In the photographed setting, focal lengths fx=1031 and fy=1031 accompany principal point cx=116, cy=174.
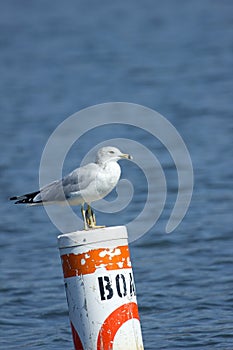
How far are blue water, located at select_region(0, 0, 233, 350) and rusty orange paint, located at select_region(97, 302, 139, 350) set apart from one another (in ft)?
5.68

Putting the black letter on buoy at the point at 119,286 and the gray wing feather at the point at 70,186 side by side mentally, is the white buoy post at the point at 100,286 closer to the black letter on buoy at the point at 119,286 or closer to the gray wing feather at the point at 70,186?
the black letter on buoy at the point at 119,286

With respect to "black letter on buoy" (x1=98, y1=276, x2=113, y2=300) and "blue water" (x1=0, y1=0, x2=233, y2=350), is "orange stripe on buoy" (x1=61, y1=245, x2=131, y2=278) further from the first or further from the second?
"blue water" (x1=0, y1=0, x2=233, y2=350)

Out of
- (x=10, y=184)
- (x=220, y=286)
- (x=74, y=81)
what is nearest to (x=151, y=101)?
(x=74, y=81)

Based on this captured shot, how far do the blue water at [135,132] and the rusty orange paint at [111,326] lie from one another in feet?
5.68

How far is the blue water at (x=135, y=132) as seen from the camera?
26.6 ft

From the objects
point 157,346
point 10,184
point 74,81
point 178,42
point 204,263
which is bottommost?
point 157,346

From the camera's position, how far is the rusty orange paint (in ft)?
17.9

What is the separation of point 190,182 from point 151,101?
7586mm

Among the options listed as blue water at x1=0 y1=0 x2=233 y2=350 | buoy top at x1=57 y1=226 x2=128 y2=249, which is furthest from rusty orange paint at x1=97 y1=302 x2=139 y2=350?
blue water at x1=0 y1=0 x2=233 y2=350

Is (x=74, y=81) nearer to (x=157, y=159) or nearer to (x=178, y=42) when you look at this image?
(x=178, y=42)

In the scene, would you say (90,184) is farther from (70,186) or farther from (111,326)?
(111,326)

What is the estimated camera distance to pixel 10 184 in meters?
14.1

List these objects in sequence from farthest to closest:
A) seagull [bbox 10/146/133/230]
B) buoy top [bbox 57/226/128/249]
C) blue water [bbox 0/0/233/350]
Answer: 1. blue water [bbox 0/0/233/350]
2. seagull [bbox 10/146/133/230]
3. buoy top [bbox 57/226/128/249]

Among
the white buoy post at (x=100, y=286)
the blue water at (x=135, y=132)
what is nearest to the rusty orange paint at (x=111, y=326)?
the white buoy post at (x=100, y=286)
